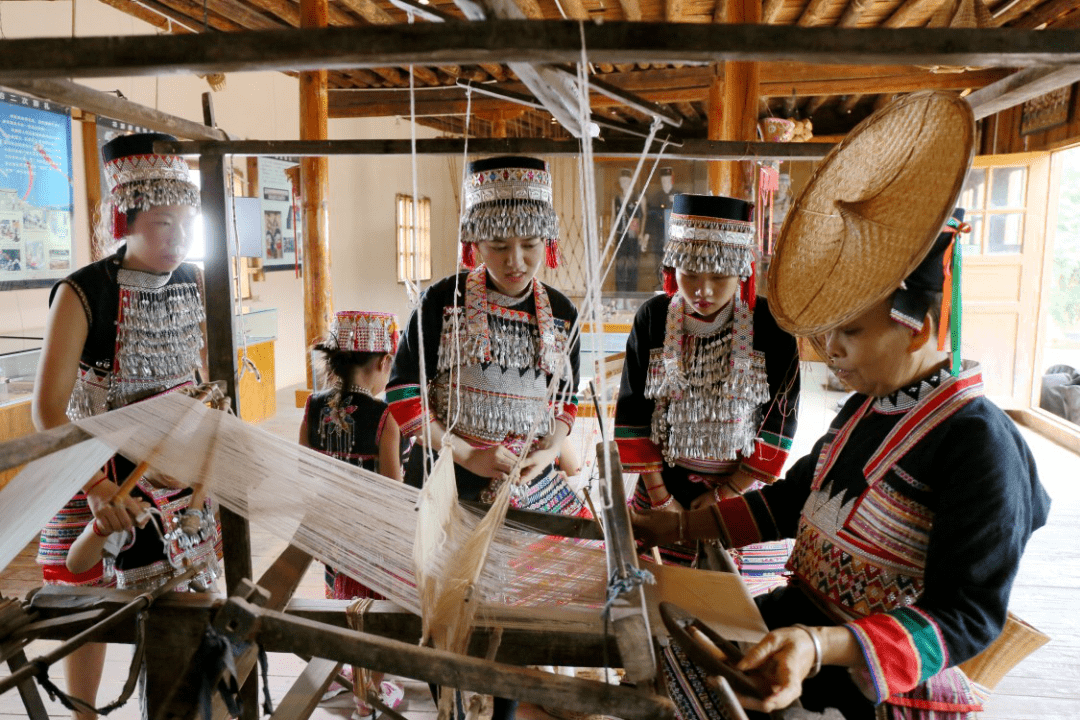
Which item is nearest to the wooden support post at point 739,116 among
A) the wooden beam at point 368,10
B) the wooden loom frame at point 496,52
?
the wooden beam at point 368,10

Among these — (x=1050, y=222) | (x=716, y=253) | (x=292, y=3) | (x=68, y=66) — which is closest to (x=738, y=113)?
(x=716, y=253)

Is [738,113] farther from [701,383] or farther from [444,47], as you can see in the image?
[444,47]

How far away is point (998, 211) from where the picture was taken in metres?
6.52

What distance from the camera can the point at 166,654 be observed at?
1051mm

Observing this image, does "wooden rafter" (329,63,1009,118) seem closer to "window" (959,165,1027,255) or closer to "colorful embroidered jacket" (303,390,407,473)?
"window" (959,165,1027,255)

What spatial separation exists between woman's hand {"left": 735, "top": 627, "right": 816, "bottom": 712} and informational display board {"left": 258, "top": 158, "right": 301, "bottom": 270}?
6.76 metres

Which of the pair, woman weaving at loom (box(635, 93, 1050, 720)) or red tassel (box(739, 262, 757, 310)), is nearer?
woman weaving at loom (box(635, 93, 1050, 720))

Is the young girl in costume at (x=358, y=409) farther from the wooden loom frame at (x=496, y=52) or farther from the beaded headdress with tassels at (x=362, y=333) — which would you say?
the wooden loom frame at (x=496, y=52)

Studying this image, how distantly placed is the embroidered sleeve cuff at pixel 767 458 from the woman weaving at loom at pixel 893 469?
54 cm

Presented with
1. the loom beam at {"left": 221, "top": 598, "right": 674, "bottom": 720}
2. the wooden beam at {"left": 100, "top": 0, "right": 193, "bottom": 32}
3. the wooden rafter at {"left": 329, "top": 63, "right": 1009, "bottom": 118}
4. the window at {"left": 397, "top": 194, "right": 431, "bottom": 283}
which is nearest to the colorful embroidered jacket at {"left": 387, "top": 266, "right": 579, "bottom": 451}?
the loom beam at {"left": 221, "top": 598, "right": 674, "bottom": 720}

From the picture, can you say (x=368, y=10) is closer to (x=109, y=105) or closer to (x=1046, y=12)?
(x=109, y=105)

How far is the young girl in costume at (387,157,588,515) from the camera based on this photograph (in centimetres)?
186

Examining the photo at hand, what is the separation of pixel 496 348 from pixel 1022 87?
1.23 metres

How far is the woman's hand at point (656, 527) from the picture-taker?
154 centimetres
